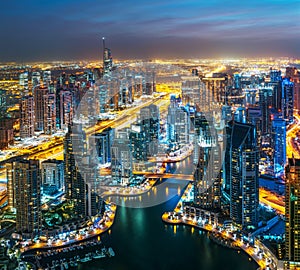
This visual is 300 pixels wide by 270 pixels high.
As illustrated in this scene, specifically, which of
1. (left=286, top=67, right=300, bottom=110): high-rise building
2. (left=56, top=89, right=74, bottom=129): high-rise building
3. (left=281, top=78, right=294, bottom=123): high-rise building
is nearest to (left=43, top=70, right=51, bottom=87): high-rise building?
(left=56, top=89, right=74, bottom=129): high-rise building

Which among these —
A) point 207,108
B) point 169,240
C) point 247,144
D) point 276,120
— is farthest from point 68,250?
point 276,120

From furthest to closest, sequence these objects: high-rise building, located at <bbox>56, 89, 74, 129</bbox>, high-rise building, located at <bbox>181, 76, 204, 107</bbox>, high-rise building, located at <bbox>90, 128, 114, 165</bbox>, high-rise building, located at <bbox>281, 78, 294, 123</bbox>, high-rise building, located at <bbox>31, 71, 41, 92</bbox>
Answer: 1. high-rise building, located at <bbox>281, 78, 294, 123</bbox>
2. high-rise building, located at <bbox>56, 89, 74, 129</bbox>
3. high-rise building, located at <bbox>31, 71, 41, 92</bbox>
4. high-rise building, located at <bbox>181, 76, 204, 107</bbox>
5. high-rise building, located at <bbox>90, 128, 114, 165</bbox>

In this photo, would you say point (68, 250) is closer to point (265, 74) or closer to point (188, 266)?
point (188, 266)

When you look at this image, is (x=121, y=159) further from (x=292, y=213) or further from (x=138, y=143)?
(x=292, y=213)

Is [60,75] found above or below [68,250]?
above

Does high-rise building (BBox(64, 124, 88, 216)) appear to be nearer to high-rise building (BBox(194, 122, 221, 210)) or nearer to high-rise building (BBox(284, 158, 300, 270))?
high-rise building (BBox(194, 122, 221, 210))
